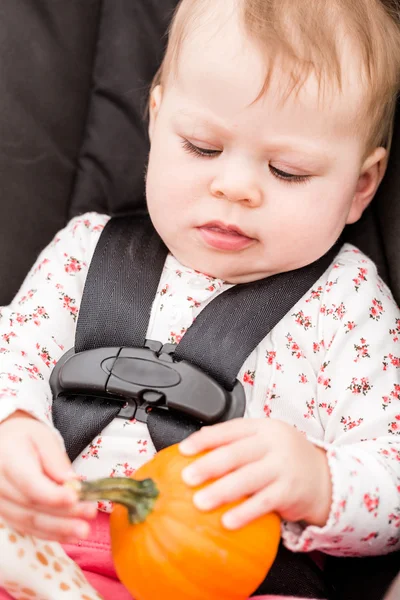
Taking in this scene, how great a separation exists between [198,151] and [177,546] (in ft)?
1.94

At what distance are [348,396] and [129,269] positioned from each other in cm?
Result: 40

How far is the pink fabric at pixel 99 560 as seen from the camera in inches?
42.5

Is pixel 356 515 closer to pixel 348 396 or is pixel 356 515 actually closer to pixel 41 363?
pixel 348 396

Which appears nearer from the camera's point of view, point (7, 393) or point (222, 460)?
point (222, 460)

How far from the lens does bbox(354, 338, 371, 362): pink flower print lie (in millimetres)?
1229

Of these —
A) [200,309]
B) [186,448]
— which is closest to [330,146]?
[200,309]

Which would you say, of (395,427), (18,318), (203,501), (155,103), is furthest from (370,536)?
(155,103)

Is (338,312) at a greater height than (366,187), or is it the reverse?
(366,187)

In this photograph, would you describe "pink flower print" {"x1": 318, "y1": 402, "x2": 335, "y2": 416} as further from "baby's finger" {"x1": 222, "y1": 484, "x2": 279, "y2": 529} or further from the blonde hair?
the blonde hair

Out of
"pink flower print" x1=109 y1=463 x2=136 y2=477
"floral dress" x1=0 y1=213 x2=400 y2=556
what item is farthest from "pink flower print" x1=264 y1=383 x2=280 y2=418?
"pink flower print" x1=109 y1=463 x2=136 y2=477

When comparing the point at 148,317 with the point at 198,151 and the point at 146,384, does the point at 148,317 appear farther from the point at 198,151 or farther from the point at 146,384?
the point at 198,151

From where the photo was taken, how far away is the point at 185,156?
1234 millimetres

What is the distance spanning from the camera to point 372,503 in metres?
1.06

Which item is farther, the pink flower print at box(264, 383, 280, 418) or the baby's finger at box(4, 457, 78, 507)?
the pink flower print at box(264, 383, 280, 418)
